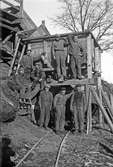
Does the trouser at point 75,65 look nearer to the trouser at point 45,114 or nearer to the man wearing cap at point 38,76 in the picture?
the man wearing cap at point 38,76

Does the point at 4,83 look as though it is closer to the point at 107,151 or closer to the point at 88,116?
the point at 88,116

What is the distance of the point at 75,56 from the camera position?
567 inches

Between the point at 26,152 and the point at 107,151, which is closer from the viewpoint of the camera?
the point at 26,152

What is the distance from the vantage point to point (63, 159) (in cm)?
920

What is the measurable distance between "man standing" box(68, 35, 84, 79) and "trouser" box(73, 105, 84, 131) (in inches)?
68.8

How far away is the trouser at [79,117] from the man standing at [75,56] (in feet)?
5.73

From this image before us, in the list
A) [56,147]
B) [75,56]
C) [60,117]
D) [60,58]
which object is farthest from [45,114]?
[56,147]

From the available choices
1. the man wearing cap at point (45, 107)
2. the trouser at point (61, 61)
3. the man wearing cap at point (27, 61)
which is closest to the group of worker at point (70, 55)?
the trouser at point (61, 61)

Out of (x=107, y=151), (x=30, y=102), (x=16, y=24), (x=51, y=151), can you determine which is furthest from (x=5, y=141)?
(x=16, y=24)

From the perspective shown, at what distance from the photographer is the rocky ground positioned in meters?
8.89

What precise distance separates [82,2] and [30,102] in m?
27.1

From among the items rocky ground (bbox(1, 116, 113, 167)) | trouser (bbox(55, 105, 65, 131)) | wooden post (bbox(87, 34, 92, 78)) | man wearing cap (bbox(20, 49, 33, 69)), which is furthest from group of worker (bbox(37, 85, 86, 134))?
man wearing cap (bbox(20, 49, 33, 69))

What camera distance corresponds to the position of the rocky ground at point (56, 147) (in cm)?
889

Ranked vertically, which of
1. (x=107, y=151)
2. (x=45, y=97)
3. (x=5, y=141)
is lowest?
(x=107, y=151)
